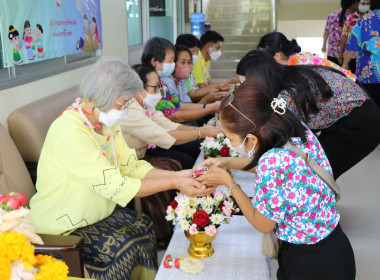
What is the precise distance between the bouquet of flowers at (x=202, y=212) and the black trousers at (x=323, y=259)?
0.32 m

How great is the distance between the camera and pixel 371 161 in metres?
4.70

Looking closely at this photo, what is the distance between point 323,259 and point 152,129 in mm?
1562

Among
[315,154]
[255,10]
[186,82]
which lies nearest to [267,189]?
[315,154]

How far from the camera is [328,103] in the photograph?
2.49 metres

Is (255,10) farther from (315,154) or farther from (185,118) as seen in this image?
(315,154)

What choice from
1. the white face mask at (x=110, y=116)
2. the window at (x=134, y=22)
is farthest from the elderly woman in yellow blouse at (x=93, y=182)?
the window at (x=134, y=22)

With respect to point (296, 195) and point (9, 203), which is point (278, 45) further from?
point (9, 203)

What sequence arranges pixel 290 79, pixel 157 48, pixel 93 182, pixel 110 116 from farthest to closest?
pixel 157 48
pixel 290 79
pixel 110 116
pixel 93 182

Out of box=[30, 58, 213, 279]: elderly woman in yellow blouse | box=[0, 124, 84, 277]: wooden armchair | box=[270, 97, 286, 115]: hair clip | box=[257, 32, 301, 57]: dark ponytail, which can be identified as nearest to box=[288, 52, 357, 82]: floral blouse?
box=[257, 32, 301, 57]: dark ponytail

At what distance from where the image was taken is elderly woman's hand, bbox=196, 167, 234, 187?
5.52 feet

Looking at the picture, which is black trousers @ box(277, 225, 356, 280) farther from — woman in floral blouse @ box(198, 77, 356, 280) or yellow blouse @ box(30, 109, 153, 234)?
yellow blouse @ box(30, 109, 153, 234)

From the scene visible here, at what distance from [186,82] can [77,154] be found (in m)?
2.88

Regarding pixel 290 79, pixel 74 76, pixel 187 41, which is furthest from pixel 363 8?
pixel 74 76

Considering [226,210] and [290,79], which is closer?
[226,210]
